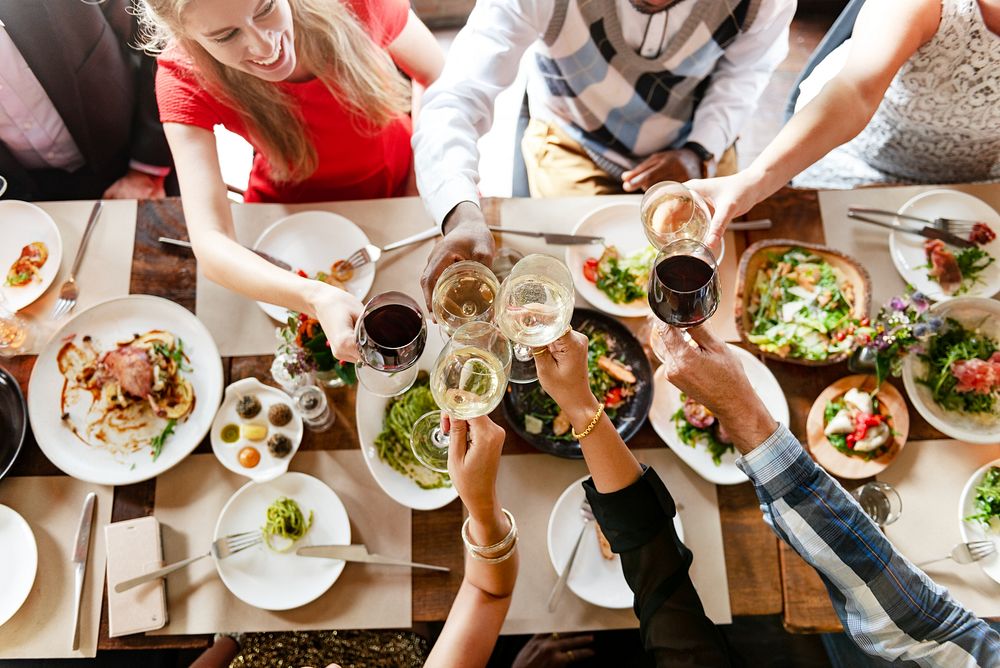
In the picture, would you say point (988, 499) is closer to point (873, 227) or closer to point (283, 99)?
point (873, 227)

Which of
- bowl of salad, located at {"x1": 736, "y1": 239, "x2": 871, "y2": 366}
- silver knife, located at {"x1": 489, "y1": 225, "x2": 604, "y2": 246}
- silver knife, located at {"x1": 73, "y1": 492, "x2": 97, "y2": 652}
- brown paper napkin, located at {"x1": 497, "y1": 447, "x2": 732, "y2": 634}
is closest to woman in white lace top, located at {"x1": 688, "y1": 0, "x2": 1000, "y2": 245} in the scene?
bowl of salad, located at {"x1": 736, "y1": 239, "x2": 871, "y2": 366}

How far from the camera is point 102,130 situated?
2.30 meters

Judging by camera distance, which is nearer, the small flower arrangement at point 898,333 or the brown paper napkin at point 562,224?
the small flower arrangement at point 898,333

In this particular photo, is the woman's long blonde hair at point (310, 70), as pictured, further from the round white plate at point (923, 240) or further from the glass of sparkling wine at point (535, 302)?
the round white plate at point (923, 240)

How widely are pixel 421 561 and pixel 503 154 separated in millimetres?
2195

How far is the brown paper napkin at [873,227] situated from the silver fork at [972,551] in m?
0.60

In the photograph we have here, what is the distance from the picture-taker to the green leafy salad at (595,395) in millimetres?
1639

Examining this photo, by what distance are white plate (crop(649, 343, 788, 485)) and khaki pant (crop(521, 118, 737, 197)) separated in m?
0.82

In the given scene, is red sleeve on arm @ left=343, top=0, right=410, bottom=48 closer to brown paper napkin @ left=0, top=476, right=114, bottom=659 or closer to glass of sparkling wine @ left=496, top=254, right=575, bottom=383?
glass of sparkling wine @ left=496, top=254, right=575, bottom=383

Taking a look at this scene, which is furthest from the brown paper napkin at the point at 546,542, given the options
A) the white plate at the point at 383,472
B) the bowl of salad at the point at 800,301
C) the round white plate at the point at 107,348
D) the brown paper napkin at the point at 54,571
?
the brown paper napkin at the point at 54,571

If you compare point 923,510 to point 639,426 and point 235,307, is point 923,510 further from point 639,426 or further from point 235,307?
point 235,307

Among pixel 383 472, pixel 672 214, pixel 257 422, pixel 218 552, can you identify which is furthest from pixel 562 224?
pixel 218 552

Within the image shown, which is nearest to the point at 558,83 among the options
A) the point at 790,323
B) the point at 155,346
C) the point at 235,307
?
the point at 790,323

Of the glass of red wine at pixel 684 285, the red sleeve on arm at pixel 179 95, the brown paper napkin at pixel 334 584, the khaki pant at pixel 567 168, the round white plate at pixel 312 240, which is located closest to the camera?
the glass of red wine at pixel 684 285
